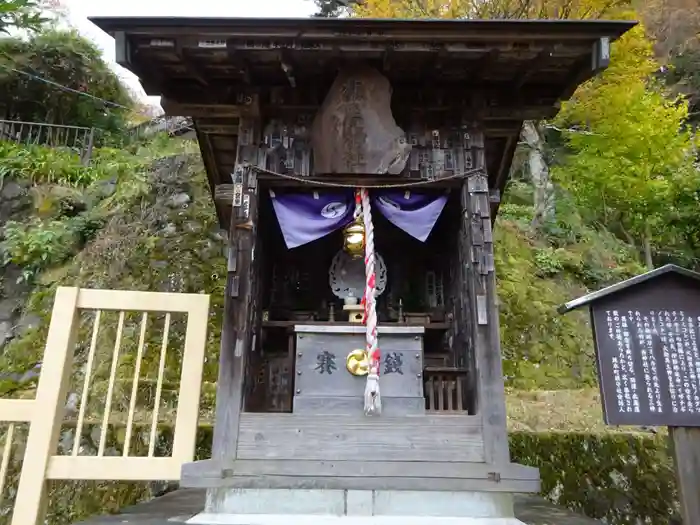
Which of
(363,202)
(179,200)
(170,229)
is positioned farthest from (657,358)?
(179,200)

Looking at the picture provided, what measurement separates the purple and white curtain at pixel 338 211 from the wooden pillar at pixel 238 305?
0.42 meters

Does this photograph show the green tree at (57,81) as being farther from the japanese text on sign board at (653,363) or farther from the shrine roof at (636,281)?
the japanese text on sign board at (653,363)

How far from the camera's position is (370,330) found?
5145 millimetres

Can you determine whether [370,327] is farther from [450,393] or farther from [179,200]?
[179,200]

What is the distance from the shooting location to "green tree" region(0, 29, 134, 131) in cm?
1870

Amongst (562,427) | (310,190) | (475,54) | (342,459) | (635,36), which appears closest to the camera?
(342,459)

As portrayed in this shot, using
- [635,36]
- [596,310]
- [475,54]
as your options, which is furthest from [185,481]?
[635,36]

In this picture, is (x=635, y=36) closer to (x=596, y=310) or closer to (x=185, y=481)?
(x=596, y=310)

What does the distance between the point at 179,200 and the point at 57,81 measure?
9885mm

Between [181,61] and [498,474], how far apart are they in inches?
198

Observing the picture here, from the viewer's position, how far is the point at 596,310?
4281 mm

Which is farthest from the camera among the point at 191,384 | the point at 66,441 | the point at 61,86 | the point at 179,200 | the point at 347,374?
the point at 61,86

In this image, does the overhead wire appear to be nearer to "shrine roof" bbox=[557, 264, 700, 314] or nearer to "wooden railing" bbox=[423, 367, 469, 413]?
"wooden railing" bbox=[423, 367, 469, 413]

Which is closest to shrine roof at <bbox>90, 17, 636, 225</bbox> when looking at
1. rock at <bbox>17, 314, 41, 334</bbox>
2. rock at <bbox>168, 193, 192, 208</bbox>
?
rock at <bbox>168, 193, 192, 208</bbox>
